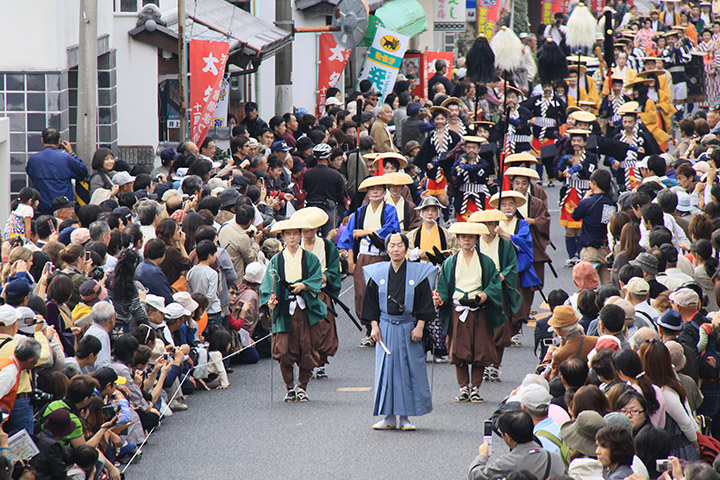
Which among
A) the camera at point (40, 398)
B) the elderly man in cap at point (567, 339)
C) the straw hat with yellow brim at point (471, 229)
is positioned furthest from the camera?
the straw hat with yellow brim at point (471, 229)

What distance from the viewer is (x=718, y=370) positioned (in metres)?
6.95

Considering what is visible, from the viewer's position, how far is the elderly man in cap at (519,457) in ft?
18.2

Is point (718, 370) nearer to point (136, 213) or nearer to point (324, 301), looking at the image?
point (324, 301)

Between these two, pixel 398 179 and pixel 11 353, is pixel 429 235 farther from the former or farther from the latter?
pixel 11 353

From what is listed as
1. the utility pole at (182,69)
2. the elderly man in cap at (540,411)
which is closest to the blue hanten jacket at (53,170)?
the utility pole at (182,69)

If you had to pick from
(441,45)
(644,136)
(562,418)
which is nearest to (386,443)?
(562,418)

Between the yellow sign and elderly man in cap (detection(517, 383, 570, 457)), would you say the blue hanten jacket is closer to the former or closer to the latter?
elderly man in cap (detection(517, 383, 570, 457))

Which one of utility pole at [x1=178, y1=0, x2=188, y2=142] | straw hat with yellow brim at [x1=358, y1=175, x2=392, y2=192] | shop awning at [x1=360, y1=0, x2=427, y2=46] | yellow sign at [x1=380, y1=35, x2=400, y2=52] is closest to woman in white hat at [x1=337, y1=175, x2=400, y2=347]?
straw hat with yellow brim at [x1=358, y1=175, x2=392, y2=192]

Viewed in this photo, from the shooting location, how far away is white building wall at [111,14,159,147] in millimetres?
15250

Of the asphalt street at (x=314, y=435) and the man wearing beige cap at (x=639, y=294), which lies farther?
the asphalt street at (x=314, y=435)

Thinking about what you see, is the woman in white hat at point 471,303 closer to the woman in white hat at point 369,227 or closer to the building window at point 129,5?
the woman in white hat at point 369,227

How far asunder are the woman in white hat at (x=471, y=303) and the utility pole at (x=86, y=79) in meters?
4.78

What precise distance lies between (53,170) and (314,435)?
4600mm

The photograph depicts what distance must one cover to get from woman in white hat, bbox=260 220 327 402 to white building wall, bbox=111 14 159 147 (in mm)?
6371
